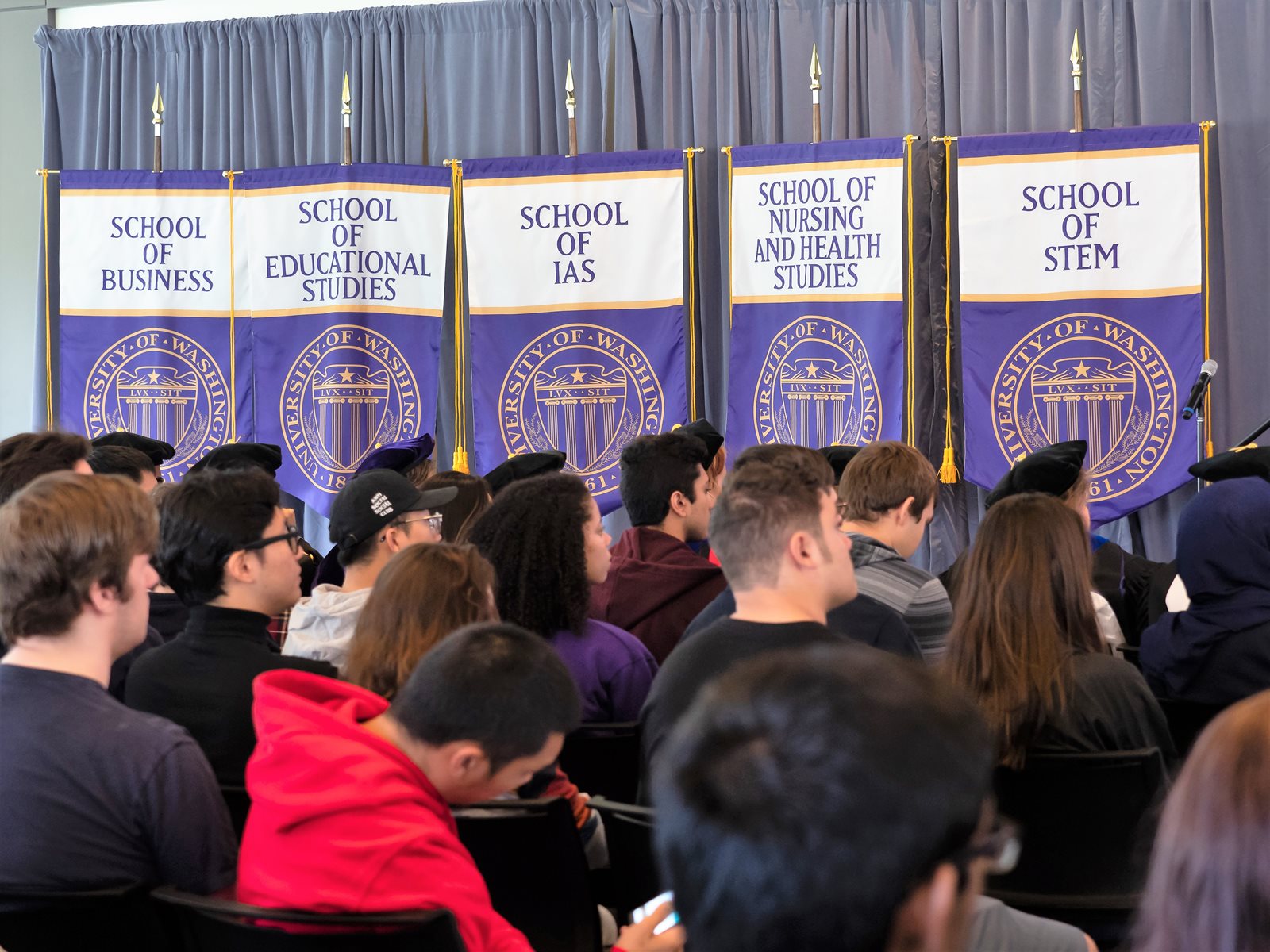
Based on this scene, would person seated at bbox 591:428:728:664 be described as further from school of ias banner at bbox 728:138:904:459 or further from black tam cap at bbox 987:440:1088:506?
school of ias banner at bbox 728:138:904:459

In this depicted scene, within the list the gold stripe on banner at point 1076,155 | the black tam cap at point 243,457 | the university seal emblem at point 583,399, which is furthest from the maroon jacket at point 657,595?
the gold stripe on banner at point 1076,155

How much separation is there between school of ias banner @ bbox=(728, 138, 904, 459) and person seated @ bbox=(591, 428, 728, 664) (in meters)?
1.86

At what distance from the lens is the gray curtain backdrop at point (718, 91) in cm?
556

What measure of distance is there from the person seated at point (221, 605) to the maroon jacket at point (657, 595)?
89 cm

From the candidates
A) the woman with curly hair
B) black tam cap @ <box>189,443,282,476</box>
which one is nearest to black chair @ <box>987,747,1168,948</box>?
the woman with curly hair

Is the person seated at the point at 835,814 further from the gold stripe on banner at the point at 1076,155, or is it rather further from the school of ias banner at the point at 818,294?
the gold stripe on banner at the point at 1076,155

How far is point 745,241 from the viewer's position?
225 inches

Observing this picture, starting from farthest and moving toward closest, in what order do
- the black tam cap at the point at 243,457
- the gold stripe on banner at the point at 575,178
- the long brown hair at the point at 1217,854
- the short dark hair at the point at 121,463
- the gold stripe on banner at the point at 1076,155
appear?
the gold stripe on banner at the point at 575,178, the gold stripe on banner at the point at 1076,155, the black tam cap at the point at 243,457, the short dark hair at the point at 121,463, the long brown hair at the point at 1217,854

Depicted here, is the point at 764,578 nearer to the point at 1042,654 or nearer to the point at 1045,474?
the point at 1042,654

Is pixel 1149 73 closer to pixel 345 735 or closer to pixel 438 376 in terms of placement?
pixel 438 376

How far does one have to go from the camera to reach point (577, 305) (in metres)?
5.87

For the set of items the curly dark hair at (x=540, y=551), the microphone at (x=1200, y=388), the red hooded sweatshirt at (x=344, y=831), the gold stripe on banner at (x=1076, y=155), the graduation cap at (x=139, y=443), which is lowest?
the red hooded sweatshirt at (x=344, y=831)

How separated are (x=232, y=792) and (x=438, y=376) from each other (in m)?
4.25

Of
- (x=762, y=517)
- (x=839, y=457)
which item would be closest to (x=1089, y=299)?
(x=839, y=457)
